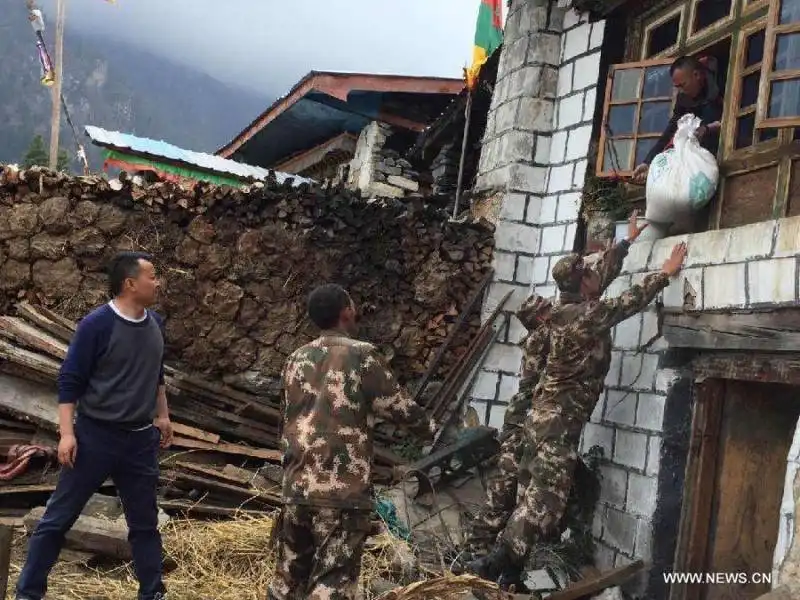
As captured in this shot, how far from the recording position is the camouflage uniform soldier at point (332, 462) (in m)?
3.57

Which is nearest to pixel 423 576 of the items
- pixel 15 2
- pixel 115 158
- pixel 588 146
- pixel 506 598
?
pixel 506 598

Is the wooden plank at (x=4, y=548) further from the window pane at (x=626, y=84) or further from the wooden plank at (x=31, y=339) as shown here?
the window pane at (x=626, y=84)

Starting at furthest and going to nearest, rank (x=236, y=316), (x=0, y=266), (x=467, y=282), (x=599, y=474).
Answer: (x=467, y=282), (x=236, y=316), (x=0, y=266), (x=599, y=474)

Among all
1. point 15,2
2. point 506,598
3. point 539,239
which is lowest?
point 506,598

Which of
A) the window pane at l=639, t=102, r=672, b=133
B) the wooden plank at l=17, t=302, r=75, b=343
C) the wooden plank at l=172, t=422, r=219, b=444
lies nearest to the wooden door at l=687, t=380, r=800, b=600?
the window pane at l=639, t=102, r=672, b=133

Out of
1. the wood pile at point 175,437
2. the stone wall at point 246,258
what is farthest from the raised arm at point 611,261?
the wood pile at point 175,437

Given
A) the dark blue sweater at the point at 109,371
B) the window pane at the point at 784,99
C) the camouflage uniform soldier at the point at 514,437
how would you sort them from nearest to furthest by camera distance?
the dark blue sweater at the point at 109,371
the window pane at the point at 784,99
the camouflage uniform soldier at the point at 514,437

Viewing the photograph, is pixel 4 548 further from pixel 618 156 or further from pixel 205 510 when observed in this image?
pixel 618 156

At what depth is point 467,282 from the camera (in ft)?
25.4

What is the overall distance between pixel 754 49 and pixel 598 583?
3.95 m

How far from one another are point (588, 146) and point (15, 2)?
142 metres

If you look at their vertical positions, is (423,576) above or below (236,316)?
below

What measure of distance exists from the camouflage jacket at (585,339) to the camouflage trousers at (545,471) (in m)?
0.12

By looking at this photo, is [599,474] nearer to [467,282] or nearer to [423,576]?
[423,576]
